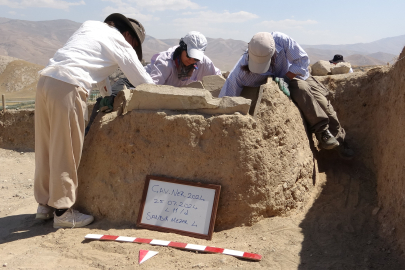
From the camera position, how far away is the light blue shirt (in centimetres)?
351

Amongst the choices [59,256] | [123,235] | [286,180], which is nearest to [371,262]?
[286,180]

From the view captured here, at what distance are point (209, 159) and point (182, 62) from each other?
1.57m

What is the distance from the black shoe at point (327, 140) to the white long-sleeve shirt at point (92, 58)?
5.86 feet

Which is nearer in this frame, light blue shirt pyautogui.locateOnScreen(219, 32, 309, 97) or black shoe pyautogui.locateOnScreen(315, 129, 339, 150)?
light blue shirt pyautogui.locateOnScreen(219, 32, 309, 97)

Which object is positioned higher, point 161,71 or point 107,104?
point 161,71

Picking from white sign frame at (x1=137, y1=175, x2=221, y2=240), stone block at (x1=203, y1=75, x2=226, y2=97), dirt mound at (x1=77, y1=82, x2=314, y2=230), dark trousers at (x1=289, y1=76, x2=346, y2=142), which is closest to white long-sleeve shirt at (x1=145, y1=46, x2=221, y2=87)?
stone block at (x1=203, y1=75, x2=226, y2=97)

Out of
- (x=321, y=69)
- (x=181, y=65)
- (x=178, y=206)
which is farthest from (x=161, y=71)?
(x=321, y=69)

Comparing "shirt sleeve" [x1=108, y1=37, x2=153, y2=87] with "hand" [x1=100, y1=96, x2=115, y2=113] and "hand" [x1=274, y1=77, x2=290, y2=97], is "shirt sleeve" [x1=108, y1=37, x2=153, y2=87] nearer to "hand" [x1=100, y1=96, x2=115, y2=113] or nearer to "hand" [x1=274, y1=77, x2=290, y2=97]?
"hand" [x1=100, y1=96, x2=115, y2=113]

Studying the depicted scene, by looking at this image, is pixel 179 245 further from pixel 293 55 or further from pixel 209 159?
pixel 293 55

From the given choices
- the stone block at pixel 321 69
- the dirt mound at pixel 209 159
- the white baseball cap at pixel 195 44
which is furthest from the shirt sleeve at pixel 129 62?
the stone block at pixel 321 69

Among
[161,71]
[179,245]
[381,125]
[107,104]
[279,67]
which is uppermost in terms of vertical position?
[279,67]

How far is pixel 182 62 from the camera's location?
4.20 m

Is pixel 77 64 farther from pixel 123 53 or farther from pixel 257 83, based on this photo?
pixel 257 83

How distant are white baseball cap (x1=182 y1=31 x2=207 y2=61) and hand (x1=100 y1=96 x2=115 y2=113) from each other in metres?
0.99
